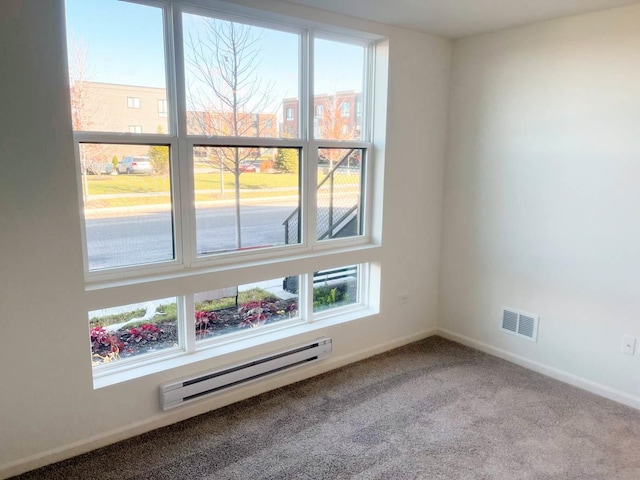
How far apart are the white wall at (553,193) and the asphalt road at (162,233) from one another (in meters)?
1.62

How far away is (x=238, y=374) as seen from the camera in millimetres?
2818

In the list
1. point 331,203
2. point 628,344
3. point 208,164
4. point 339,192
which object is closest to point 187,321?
point 208,164

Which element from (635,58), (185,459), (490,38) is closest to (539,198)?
(635,58)

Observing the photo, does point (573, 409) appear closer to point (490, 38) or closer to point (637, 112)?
point (637, 112)

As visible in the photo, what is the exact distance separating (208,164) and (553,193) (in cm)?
235

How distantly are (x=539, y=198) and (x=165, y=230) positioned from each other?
8.42 feet

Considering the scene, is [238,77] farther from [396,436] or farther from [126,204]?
[396,436]

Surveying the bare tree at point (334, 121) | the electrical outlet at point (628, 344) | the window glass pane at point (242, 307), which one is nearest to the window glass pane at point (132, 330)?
the window glass pane at point (242, 307)

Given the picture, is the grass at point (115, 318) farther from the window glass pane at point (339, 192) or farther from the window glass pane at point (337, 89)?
the window glass pane at point (337, 89)

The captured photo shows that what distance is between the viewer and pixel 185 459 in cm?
232

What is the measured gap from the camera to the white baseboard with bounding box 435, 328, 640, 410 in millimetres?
2910

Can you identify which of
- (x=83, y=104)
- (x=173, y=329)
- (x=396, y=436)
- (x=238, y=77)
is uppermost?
(x=238, y=77)

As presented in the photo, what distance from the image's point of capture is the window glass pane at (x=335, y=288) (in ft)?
11.1

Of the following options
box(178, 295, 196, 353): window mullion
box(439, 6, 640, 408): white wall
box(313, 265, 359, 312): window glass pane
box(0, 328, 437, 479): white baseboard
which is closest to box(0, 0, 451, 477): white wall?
box(0, 328, 437, 479): white baseboard
